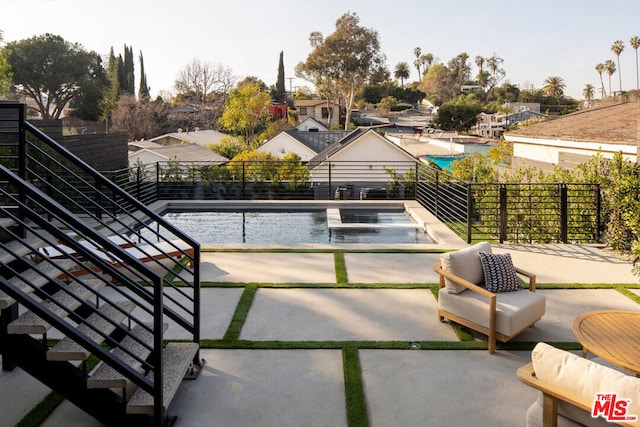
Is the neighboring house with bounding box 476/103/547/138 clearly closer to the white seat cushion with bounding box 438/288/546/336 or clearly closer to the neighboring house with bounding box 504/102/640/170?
the neighboring house with bounding box 504/102/640/170

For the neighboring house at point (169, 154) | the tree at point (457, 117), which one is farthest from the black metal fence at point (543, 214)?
the tree at point (457, 117)

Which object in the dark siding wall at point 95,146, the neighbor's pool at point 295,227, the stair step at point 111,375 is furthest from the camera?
the dark siding wall at point 95,146

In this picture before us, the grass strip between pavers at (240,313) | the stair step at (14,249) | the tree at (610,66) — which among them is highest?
the tree at (610,66)

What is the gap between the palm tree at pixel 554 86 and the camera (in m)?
84.8

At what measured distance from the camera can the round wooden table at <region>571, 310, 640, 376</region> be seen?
3.48m

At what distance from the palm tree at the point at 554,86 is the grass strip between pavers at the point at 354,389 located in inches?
3519

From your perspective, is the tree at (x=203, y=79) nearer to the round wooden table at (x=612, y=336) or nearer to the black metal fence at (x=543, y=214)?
the black metal fence at (x=543, y=214)

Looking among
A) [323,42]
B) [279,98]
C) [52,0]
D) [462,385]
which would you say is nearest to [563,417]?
[462,385]

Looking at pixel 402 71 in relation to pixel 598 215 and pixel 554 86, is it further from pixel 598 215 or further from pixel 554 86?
pixel 598 215

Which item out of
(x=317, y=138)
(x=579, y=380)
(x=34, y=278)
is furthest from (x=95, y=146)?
(x=317, y=138)

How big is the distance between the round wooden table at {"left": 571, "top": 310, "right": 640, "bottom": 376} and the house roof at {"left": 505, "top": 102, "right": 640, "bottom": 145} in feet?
25.3

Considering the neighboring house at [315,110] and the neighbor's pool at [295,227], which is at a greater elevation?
the neighboring house at [315,110]

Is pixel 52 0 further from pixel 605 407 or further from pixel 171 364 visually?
pixel 605 407

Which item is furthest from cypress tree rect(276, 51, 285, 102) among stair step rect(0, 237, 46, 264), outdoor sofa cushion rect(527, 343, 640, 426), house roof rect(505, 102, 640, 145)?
outdoor sofa cushion rect(527, 343, 640, 426)
